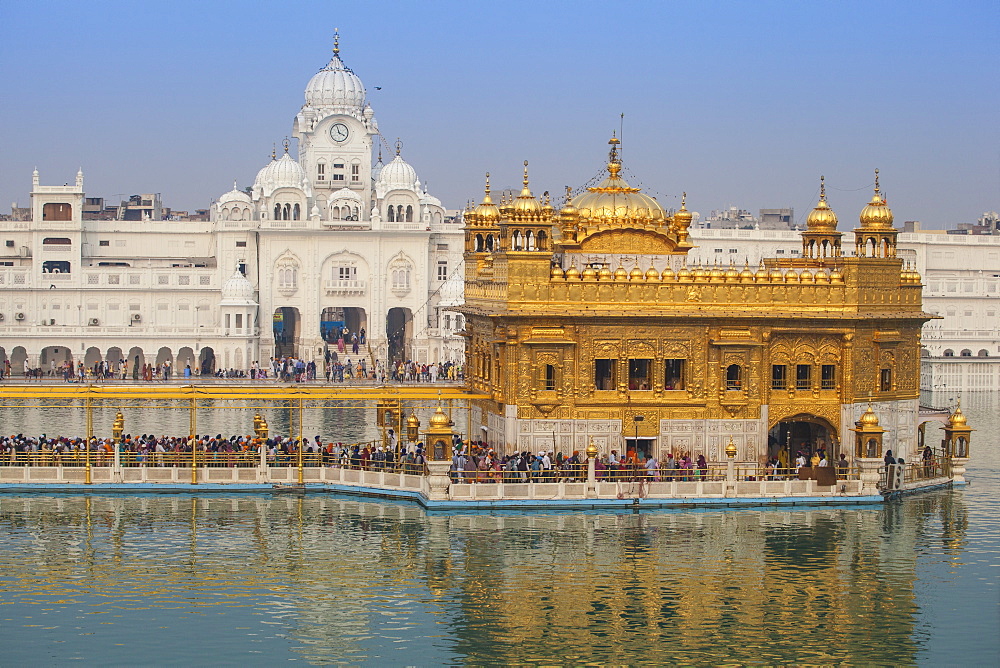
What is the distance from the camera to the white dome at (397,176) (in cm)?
7219

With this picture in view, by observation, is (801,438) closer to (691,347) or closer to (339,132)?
(691,347)

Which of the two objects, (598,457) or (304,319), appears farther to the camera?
(304,319)

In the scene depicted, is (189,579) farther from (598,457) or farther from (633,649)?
(598,457)

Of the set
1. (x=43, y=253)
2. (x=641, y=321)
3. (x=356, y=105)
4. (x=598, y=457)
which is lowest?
(x=598, y=457)

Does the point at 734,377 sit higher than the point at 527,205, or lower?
lower

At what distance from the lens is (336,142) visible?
74.0m

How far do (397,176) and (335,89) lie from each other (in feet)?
19.3

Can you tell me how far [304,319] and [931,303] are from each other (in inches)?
1075

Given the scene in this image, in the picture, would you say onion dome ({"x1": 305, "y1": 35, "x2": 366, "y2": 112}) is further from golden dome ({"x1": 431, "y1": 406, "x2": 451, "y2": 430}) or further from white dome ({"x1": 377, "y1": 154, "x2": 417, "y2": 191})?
golden dome ({"x1": 431, "y1": 406, "x2": 451, "y2": 430})

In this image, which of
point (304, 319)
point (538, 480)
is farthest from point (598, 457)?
point (304, 319)

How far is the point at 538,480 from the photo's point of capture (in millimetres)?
28031

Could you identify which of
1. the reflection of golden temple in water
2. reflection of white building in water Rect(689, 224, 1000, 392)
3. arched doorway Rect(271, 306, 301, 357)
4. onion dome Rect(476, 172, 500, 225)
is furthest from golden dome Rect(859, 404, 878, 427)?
arched doorway Rect(271, 306, 301, 357)

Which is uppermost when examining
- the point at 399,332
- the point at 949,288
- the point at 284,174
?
the point at 284,174

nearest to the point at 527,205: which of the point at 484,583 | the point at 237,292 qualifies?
the point at 484,583
